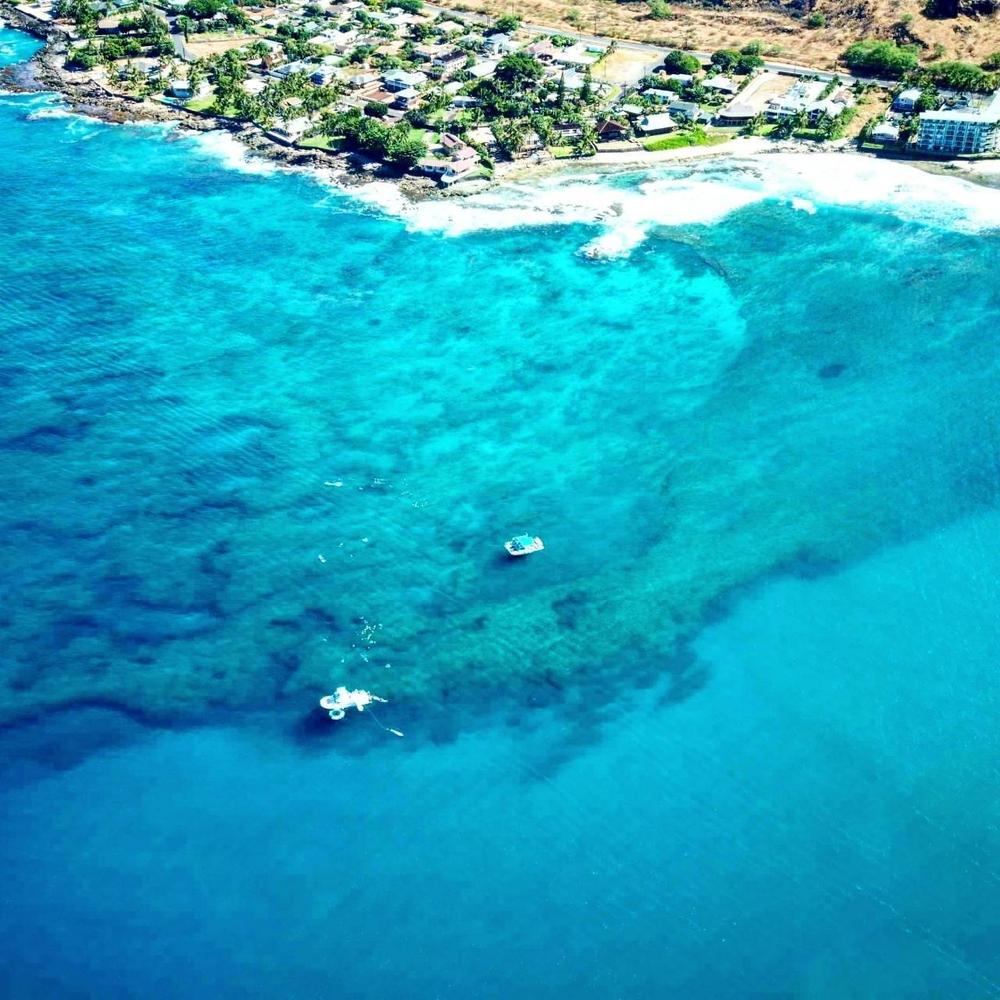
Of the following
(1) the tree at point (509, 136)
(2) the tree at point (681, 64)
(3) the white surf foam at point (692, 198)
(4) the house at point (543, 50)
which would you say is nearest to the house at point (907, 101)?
(3) the white surf foam at point (692, 198)

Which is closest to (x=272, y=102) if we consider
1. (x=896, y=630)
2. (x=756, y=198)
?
(x=756, y=198)

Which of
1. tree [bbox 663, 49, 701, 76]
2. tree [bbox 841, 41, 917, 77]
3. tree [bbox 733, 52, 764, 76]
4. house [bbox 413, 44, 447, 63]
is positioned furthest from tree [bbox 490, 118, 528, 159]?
tree [bbox 841, 41, 917, 77]

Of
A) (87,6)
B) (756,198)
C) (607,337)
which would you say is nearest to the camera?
(607,337)

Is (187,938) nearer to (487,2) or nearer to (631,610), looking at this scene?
(631,610)

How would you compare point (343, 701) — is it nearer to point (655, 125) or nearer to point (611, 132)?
point (611, 132)

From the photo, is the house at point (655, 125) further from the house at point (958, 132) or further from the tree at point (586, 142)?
the house at point (958, 132)

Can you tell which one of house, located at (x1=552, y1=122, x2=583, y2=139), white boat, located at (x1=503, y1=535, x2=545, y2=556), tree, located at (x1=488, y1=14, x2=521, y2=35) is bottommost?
white boat, located at (x1=503, y1=535, x2=545, y2=556)

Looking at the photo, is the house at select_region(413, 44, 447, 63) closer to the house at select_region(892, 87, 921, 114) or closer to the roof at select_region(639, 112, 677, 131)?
the roof at select_region(639, 112, 677, 131)
